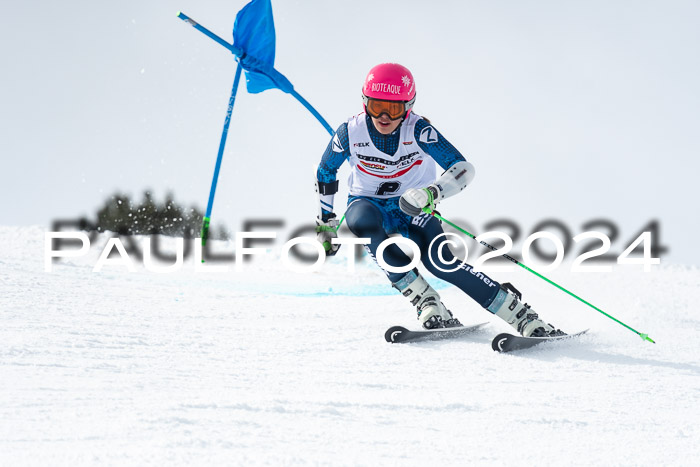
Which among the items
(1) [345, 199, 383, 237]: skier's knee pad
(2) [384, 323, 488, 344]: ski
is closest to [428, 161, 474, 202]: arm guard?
(1) [345, 199, 383, 237]: skier's knee pad

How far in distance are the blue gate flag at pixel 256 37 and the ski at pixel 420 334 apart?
2.71 m

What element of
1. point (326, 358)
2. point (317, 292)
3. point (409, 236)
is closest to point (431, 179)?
point (409, 236)

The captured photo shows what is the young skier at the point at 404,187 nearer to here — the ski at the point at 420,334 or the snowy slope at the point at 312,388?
Result: the ski at the point at 420,334

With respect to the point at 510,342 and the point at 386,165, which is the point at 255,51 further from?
the point at 510,342

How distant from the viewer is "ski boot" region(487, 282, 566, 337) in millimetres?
3506

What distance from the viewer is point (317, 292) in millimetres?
6156

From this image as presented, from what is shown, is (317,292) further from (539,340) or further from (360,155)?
(539,340)

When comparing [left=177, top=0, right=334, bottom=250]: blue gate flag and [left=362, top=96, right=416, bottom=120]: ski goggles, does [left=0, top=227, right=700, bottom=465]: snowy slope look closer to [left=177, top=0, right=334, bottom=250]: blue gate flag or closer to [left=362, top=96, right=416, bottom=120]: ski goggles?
[left=362, top=96, right=416, bottom=120]: ski goggles

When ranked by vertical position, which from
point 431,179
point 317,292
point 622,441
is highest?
point 431,179

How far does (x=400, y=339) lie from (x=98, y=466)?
6.69 ft

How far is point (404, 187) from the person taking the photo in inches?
150

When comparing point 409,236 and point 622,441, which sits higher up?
point 409,236

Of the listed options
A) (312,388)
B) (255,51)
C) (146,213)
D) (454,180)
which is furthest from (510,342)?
(146,213)

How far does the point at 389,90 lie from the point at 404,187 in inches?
24.9
